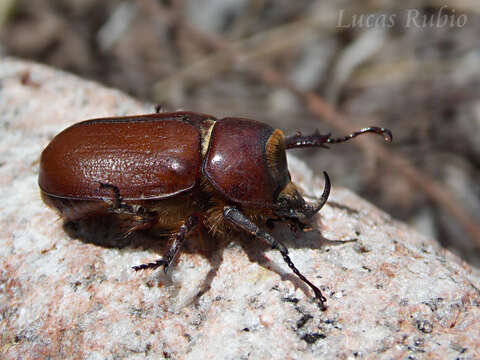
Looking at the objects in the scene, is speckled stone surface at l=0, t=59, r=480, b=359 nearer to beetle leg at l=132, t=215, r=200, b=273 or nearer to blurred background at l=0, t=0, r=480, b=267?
beetle leg at l=132, t=215, r=200, b=273

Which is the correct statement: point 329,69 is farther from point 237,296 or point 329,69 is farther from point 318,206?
point 237,296

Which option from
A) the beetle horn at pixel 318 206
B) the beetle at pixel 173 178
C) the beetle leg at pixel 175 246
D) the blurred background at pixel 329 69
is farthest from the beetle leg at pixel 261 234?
the blurred background at pixel 329 69

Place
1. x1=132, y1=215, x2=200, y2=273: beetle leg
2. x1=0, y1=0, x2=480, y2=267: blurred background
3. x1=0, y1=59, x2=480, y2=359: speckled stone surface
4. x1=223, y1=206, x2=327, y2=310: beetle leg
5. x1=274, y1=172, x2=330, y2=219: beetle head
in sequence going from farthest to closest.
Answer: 1. x1=0, y1=0, x2=480, y2=267: blurred background
2. x1=274, y1=172, x2=330, y2=219: beetle head
3. x1=132, y1=215, x2=200, y2=273: beetle leg
4. x1=223, y1=206, x2=327, y2=310: beetle leg
5. x1=0, y1=59, x2=480, y2=359: speckled stone surface

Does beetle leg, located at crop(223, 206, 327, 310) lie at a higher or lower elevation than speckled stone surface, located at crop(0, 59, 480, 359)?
higher

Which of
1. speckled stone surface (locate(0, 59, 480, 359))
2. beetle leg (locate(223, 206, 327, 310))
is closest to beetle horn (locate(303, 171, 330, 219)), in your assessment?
speckled stone surface (locate(0, 59, 480, 359))

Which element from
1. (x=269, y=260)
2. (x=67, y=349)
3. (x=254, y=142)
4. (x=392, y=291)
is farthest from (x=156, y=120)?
(x=392, y=291)

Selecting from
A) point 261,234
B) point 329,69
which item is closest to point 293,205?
point 261,234

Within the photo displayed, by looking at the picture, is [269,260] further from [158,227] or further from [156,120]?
[156,120]
